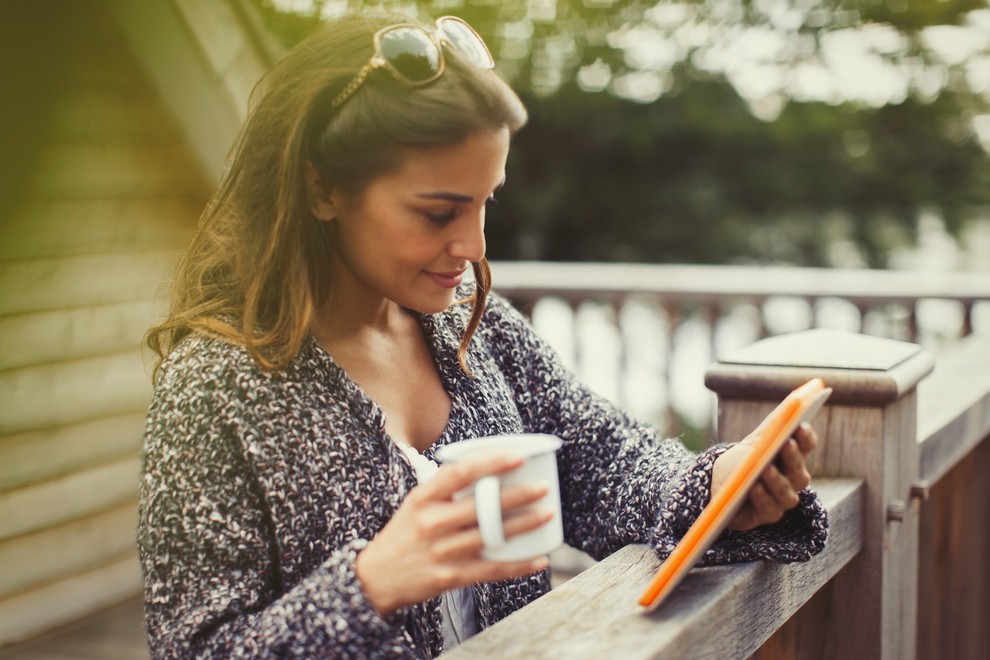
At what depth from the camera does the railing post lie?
1.38m

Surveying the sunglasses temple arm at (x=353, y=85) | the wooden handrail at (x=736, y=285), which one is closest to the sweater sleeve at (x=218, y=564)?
the sunglasses temple arm at (x=353, y=85)

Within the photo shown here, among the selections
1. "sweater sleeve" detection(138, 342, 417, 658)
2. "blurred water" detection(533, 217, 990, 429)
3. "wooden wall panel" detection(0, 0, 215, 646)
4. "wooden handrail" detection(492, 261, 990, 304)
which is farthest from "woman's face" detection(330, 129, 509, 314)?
"blurred water" detection(533, 217, 990, 429)

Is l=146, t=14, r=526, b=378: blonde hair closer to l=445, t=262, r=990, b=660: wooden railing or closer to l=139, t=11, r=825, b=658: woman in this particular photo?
l=139, t=11, r=825, b=658: woman

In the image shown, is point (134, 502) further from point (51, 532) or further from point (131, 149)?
point (131, 149)

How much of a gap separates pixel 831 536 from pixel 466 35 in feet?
2.51

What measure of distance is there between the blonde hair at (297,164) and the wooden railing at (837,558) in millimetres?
465

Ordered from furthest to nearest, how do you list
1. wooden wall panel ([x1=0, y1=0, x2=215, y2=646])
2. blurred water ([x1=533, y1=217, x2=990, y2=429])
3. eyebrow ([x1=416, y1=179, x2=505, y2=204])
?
blurred water ([x1=533, y1=217, x2=990, y2=429]) → wooden wall panel ([x1=0, y1=0, x2=215, y2=646]) → eyebrow ([x1=416, y1=179, x2=505, y2=204])

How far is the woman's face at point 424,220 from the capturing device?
121cm

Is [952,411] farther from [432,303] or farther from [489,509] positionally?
[489,509]

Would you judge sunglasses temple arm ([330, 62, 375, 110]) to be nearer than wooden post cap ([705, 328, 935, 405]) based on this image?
Yes

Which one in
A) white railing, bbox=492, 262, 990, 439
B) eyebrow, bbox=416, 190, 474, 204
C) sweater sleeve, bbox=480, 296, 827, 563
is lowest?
white railing, bbox=492, 262, 990, 439

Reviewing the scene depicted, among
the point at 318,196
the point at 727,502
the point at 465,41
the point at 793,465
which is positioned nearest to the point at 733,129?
the point at 465,41

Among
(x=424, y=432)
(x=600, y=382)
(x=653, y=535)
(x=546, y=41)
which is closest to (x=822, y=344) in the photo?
Result: (x=653, y=535)

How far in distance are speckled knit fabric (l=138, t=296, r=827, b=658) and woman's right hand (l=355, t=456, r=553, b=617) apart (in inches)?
3.2
